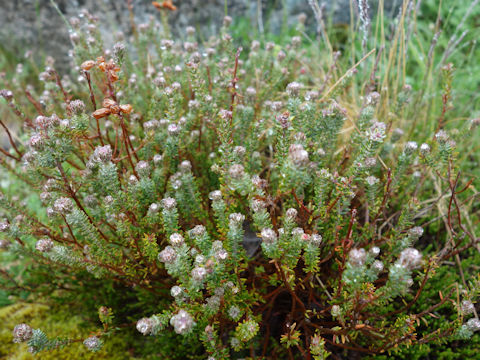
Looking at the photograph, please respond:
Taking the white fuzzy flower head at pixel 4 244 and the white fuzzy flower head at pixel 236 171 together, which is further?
the white fuzzy flower head at pixel 4 244

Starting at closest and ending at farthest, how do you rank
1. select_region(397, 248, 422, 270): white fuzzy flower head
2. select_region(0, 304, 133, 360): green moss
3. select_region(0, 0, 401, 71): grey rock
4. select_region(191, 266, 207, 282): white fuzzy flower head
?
select_region(397, 248, 422, 270): white fuzzy flower head, select_region(191, 266, 207, 282): white fuzzy flower head, select_region(0, 304, 133, 360): green moss, select_region(0, 0, 401, 71): grey rock

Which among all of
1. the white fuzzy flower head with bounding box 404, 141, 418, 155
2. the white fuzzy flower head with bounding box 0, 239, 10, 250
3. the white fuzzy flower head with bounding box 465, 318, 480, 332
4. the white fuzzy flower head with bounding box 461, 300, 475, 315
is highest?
the white fuzzy flower head with bounding box 404, 141, 418, 155

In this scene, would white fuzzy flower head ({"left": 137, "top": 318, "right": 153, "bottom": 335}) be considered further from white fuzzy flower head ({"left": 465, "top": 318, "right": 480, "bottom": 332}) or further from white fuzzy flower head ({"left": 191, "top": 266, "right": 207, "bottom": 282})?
white fuzzy flower head ({"left": 465, "top": 318, "right": 480, "bottom": 332})

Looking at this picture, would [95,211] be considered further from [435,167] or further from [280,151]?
[435,167]

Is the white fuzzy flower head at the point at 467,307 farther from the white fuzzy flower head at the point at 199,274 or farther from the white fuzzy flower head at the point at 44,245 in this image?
the white fuzzy flower head at the point at 44,245

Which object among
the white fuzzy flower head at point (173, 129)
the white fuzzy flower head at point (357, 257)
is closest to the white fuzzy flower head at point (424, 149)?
the white fuzzy flower head at point (357, 257)

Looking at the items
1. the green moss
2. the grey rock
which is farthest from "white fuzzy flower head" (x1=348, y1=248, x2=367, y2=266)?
the grey rock

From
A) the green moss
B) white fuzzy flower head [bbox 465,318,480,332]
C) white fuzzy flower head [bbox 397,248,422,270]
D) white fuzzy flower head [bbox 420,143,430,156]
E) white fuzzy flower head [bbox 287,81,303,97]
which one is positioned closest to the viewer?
white fuzzy flower head [bbox 397,248,422,270]

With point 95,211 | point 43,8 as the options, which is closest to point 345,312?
point 95,211

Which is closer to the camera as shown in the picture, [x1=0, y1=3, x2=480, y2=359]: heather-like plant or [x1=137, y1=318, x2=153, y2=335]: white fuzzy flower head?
[x1=137, y1=318, x2=153, y2=335]: white fuzzy flower head
